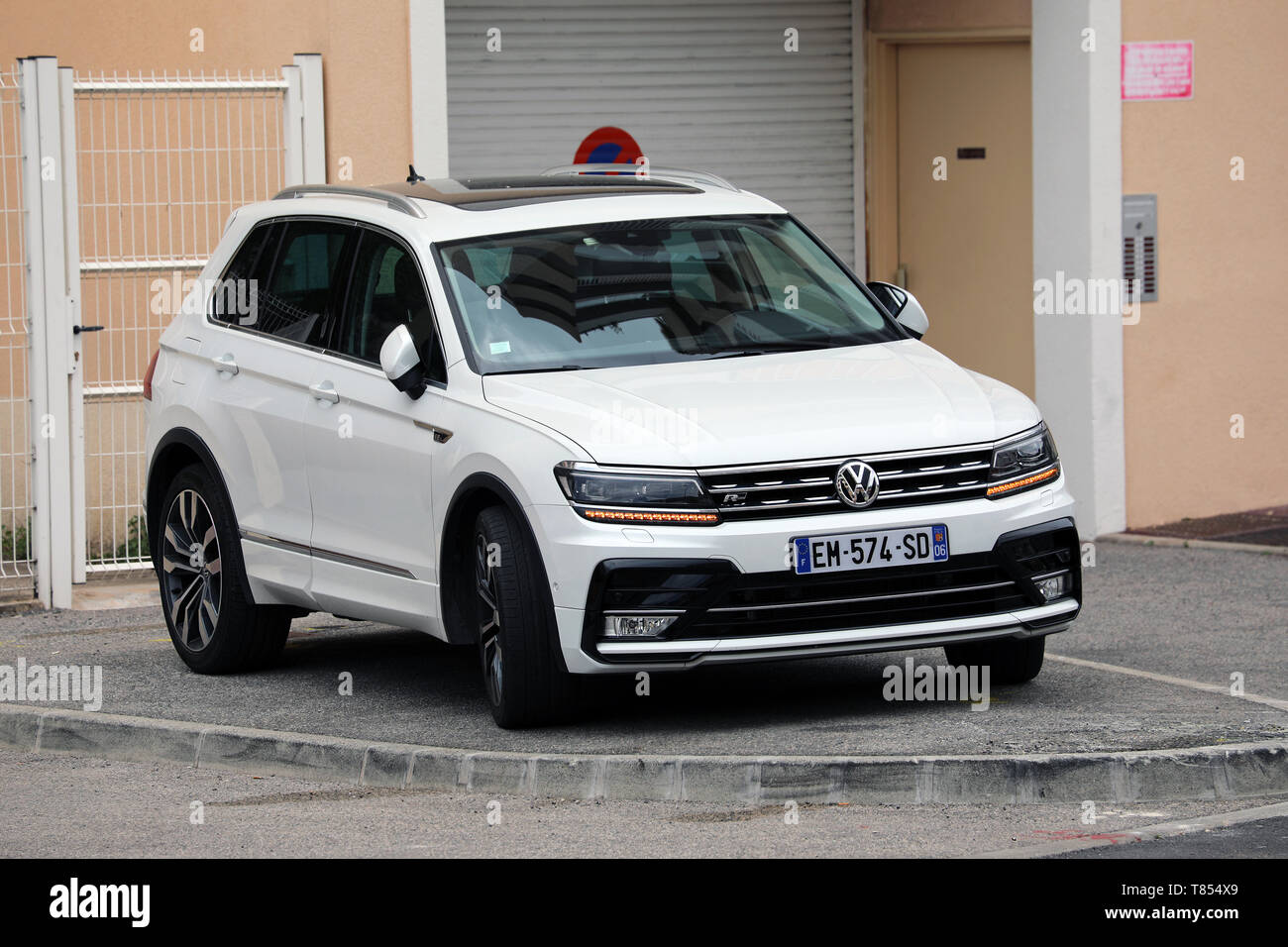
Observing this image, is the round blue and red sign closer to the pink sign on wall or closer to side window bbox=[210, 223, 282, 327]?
the pink sign on wall

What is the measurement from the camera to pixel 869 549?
718 centimetres

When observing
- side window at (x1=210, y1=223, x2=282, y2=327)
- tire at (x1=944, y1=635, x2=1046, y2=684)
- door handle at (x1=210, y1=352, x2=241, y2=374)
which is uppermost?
side window at (x1=210, y1=223, x2=282, y2=327)

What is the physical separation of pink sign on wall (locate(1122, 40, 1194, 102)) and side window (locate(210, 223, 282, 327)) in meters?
5.93

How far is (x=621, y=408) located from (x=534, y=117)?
906 cm

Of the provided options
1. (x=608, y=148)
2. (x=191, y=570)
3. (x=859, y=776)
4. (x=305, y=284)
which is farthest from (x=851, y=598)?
(x=608, y=148)

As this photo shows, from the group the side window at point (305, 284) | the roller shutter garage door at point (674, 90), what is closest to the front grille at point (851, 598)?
→ the side window at point (305, 284)

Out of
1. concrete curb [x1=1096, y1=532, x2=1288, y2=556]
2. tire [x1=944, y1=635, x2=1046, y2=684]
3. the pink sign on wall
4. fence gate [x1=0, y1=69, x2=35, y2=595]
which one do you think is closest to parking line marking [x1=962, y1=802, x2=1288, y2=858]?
tire [x1=944, y1=635, x2=1046, y2=684]

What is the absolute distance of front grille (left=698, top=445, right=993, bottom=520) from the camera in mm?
7098

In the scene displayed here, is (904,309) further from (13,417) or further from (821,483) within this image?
(13,417)

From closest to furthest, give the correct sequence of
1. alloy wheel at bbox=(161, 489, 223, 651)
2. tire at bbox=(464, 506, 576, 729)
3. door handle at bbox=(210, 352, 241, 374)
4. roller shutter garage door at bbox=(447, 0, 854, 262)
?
tire at bbox=(464, 506, 576, 729)
door handle at bbox=(210, 352, 241, 374)
alloy wheel at bbox=(161, 489, 223, 651)
roller shutter garage door at bbox=(447, 0, 854, 262)

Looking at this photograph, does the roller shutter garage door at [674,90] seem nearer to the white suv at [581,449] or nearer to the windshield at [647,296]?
the white suv at [581,449]

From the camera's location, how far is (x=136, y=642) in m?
10.4

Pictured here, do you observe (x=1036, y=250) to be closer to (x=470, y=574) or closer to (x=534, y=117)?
(x=534, y=117)

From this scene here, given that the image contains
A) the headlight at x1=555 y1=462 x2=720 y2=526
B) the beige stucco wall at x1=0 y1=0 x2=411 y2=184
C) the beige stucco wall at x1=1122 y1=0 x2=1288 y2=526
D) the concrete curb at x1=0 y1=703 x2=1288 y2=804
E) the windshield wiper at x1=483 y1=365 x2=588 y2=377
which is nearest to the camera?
the concrete curb at x1=0 y1=703 x2=1288 y2=804
